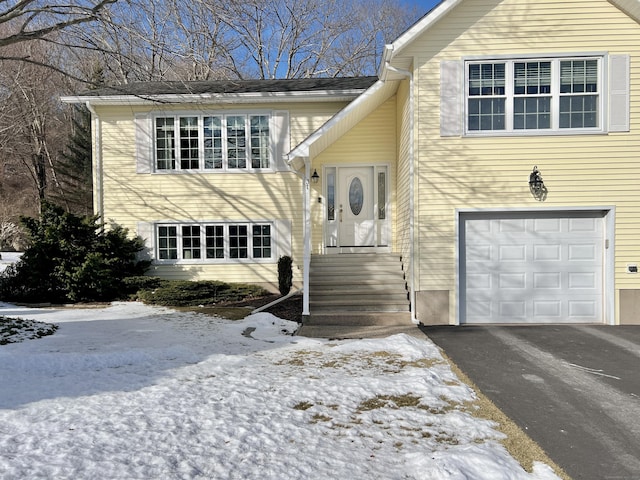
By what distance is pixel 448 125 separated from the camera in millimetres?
8391

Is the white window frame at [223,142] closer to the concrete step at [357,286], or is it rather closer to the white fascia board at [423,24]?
the concrete step at [357,286]

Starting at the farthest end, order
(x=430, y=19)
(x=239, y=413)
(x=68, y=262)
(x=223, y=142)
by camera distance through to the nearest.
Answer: (x=223, y=142) → (x=68, y=262) → (x=430, y=19) → (x=239, y=413)

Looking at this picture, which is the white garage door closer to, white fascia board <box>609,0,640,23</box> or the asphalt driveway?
the asphalt driveway

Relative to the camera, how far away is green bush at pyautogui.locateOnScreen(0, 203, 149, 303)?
1090 cm

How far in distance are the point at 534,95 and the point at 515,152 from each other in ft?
3.79

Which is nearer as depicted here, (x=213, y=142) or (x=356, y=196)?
(x=356, y=196)

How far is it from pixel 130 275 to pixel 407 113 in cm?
829

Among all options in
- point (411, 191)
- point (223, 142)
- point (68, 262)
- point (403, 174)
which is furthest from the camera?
point (223, 142)

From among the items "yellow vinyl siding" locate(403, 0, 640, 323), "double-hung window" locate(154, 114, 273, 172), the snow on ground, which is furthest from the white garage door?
"double-hung window" locate(154, 114, 273, 172)

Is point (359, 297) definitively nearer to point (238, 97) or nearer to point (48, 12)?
point (238, 97)

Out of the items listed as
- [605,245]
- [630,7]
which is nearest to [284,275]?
[605,245]

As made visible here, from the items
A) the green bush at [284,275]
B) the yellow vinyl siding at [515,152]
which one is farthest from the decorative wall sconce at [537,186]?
the green bush at [284,275]

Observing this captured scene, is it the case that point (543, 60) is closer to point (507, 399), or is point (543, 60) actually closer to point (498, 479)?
point (507, 399)

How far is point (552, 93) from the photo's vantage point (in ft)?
27.0
